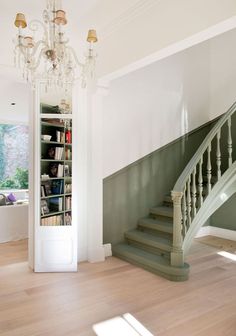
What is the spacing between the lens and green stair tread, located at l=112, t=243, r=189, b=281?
3265 millimetres

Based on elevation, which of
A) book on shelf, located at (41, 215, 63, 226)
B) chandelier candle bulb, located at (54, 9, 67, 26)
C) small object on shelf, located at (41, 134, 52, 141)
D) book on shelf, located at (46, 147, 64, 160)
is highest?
chandelier candle bulb, located at (54, 9, 67, 26)

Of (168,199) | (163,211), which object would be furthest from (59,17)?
(168,199)

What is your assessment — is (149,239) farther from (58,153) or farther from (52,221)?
(58,153)

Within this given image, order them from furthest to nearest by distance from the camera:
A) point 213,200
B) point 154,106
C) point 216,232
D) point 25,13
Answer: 1. point 216,232
2. point 154,106
3. point 213,200
4. point 25,13

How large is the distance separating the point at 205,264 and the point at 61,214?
2121 mm

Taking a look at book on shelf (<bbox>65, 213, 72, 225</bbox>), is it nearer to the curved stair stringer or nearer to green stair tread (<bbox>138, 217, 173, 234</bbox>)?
Answer: green stair tread (<bbox>138, 217, 173, 234</bbox>)

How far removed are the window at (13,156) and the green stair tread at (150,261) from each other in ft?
18.8

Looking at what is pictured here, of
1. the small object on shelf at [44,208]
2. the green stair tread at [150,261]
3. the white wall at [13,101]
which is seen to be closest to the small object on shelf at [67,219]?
the small object on shelf at [44,208]

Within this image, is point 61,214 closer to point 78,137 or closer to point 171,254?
point 78,137

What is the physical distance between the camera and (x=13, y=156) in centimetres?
885

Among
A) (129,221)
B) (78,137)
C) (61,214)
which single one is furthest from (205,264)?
(78,137)

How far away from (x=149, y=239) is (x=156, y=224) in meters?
0.33

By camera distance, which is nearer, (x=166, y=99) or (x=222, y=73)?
(x=166, y=99)

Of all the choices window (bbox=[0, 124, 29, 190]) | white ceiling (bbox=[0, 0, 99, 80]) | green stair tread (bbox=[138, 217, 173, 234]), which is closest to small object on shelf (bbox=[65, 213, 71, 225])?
green stair tread (bbox=[138, 217, 173, 234])
